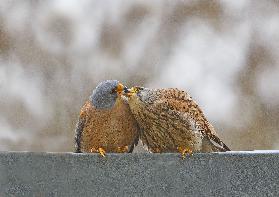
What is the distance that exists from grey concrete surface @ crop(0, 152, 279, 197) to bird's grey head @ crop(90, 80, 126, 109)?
32cm

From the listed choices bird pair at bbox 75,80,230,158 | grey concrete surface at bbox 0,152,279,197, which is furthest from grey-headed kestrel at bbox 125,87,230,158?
grey concrete surface at bbox 0,152,279,197

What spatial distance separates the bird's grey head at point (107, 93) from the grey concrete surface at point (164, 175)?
32 cm

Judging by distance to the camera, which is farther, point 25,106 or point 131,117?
point 25,106

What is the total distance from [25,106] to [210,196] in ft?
4.98

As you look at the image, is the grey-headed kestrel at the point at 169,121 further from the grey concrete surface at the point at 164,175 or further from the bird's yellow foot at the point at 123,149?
the grey concrete surface at the point at 164,175

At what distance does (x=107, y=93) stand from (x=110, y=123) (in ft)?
0.25

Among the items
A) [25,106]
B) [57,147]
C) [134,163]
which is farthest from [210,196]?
[25,106]

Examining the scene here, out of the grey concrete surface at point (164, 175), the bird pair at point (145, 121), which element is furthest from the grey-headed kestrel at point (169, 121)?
the grey concrete surface at point (164, 175)

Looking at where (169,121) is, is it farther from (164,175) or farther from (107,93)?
(164,175)

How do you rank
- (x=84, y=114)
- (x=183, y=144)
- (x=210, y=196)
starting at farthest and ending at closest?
(x=84, y=114) < (x=183, y=144) < (x=210, y=196)

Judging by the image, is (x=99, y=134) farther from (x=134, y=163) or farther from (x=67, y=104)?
(x=67, y=104)

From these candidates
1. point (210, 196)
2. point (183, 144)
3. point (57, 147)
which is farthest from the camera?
Answer: point (57, 147)

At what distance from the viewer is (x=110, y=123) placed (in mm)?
1803

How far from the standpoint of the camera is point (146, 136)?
178 cm
